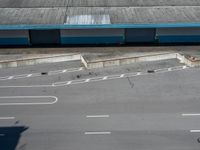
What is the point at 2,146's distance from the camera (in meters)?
17.6

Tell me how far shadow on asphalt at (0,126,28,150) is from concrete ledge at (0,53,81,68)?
1273cm

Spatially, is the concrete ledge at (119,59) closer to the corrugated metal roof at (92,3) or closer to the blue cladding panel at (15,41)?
the blue cladding panel at (15,41)

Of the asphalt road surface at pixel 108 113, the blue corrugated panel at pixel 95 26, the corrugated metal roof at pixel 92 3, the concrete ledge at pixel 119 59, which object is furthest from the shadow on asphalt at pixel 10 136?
the corrugated metal roof at pixel 92 3

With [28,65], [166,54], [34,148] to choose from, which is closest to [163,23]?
[166,54]

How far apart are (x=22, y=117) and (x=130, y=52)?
16718 millimetres

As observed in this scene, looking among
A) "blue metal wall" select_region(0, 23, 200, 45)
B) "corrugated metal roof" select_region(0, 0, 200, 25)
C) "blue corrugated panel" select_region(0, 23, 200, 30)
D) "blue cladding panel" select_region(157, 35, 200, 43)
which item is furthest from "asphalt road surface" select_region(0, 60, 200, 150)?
"corrugated metal roof" select_region(0, 0, 200, 25)

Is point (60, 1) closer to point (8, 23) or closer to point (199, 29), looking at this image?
point (8, 23)

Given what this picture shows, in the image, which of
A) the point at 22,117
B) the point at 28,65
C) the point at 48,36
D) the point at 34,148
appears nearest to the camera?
the point at 34,148

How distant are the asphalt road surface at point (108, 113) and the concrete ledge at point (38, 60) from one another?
13.5 ft

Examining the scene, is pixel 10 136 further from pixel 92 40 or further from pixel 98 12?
pixel 98 12

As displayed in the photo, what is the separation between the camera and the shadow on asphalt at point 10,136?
57.7 feet

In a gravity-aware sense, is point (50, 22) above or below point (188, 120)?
above

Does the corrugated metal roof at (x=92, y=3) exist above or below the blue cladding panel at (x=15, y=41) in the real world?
above

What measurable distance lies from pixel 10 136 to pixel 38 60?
14416 mm
